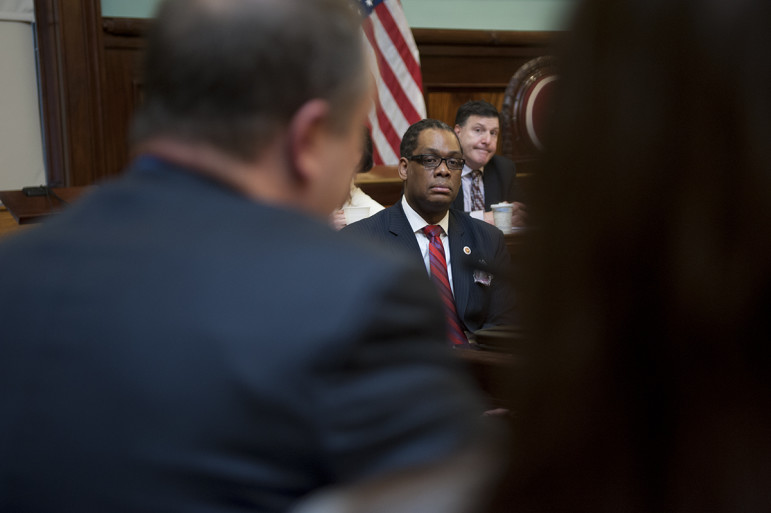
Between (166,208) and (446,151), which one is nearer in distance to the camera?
(166,208)

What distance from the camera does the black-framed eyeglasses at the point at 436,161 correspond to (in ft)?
11.9

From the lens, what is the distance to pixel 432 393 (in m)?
0.68

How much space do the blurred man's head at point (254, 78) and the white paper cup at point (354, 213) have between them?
292 cm

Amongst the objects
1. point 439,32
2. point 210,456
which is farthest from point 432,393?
point 439,32

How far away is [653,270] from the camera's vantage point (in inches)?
24.7

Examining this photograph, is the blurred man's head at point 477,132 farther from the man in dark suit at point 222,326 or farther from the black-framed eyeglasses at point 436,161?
the man in dark suit at point 222,326

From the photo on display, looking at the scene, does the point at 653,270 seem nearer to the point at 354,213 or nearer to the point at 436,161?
the point at 436,161

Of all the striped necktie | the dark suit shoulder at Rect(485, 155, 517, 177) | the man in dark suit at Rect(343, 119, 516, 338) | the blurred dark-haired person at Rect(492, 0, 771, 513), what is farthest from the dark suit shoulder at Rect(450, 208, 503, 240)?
the blurred dark-haired person at Rect(492, 0, 771, 513)

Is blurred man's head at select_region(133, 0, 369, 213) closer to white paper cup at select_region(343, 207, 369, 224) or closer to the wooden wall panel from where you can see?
white paper cup at select_region(343, 207, 369, 224)

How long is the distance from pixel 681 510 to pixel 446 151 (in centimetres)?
314

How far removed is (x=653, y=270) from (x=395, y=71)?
16.4 ft

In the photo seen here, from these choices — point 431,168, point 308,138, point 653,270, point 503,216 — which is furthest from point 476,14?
point 653,270

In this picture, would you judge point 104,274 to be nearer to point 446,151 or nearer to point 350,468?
point 350,468

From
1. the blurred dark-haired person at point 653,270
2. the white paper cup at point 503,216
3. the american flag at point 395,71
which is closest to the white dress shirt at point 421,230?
the white paper cup at point 503,216
